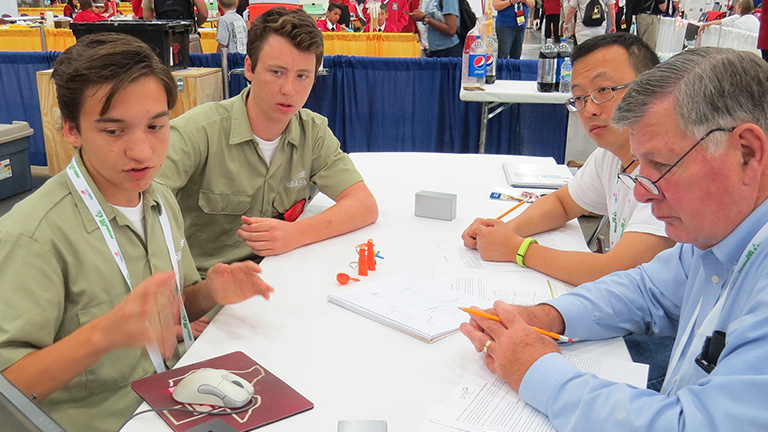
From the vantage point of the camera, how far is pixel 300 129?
7.16ft

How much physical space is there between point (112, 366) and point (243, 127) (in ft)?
3.23

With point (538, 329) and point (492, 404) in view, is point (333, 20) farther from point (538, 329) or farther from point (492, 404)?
point (492, 404)

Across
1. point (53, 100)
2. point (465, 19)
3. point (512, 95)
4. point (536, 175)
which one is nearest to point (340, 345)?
point (536, 175)

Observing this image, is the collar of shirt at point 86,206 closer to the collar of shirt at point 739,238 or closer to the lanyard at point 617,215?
the collar of shirt at point 739,238

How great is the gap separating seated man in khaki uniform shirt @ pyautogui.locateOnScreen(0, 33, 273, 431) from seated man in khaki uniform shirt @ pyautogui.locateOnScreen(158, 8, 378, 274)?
22.3 inches

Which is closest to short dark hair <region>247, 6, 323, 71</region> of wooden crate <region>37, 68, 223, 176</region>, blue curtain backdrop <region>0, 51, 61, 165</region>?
wooden crate <region>37, 68, 223, 176</region>

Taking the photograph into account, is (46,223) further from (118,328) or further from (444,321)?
(444,321)

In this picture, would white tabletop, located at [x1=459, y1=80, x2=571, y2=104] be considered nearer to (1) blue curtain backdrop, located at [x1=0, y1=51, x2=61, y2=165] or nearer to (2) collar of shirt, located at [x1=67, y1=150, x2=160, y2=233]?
(2) collar of shirt, located at [x1=67, y1=150, x2=160, y2=233]

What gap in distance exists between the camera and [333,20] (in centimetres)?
757

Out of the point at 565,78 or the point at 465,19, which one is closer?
the point at 565,78

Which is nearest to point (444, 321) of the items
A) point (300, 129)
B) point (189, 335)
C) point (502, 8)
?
point (189, 335)

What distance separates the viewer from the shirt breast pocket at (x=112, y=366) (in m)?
1.24

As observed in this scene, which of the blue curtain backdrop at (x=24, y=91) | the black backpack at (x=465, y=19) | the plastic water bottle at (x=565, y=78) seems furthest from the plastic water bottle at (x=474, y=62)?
the blue curtain backdrop at (x=24, y=91)

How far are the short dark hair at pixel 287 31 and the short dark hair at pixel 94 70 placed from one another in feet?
2.51
